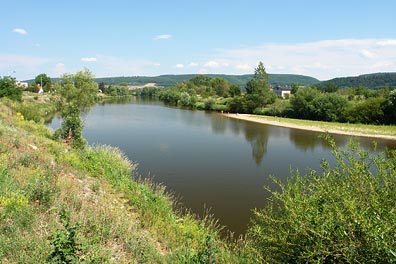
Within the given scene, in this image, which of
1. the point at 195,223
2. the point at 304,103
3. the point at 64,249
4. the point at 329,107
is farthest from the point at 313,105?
the point at 64,249

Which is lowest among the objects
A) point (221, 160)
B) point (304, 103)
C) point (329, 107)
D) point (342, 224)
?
point (221, 160)

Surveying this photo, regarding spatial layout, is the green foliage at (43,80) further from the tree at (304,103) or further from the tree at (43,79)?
the tree at (304,103)

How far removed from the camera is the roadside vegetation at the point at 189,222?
3.88 m

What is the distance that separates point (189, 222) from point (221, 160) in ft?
44.4

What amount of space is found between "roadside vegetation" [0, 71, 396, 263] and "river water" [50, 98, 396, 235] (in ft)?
5.94

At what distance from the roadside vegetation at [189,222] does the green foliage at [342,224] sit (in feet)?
0.04

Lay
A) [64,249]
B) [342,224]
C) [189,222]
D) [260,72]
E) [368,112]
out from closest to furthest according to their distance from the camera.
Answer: [342,224] → [64,249] → [189,222] → [368,112] → [260,72]

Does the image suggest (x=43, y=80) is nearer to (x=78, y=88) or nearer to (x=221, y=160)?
(x=78, y=88)

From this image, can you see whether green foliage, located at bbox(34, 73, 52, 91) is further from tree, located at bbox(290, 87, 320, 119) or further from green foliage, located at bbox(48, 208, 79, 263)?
green foliage, located at bbox(48, 208, 79, 263)

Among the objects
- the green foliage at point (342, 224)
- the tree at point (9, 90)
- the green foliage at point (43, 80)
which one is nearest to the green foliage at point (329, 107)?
the tree at point (9, 90)

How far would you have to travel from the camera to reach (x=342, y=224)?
13.0ft

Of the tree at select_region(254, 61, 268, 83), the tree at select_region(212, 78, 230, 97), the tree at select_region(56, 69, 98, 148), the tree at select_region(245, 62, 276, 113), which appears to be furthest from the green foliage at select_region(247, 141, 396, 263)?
the tree at select_region(212, 78, 230, 97)

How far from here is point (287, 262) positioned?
14.8ft

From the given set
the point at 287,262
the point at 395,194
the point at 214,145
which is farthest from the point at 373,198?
the point at 214,145
